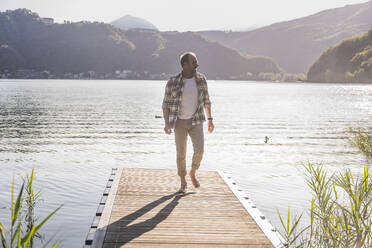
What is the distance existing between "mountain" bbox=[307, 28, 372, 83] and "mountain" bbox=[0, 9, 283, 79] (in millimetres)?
48863

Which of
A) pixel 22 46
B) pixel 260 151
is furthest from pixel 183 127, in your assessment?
pixel 22 46

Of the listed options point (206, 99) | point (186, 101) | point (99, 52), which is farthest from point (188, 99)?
point (99, 52)

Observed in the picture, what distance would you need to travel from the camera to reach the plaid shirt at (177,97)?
6.20 meters

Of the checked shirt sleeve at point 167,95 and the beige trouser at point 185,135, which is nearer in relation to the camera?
the checked shirt sleeve at point 167,95

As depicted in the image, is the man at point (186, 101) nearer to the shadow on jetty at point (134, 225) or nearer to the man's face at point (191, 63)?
the man's face at point (191, 63)

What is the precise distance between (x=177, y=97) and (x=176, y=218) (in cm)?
185

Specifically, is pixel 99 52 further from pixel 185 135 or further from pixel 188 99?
pixel 188 99

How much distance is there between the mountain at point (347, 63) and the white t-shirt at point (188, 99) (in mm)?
132880

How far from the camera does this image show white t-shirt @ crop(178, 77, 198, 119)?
245 inches

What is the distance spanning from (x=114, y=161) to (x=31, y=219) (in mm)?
6817

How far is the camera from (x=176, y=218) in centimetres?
563

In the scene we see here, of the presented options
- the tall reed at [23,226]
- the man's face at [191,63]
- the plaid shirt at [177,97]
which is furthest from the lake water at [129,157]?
the man's face at [191,63]

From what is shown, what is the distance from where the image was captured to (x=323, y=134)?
22.3 m

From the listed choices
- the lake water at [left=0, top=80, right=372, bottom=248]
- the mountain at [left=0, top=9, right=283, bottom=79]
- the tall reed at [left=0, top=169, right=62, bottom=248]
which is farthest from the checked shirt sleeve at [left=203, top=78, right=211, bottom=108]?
the mountain at [left=0, top=9, right=283, bottom=79]
